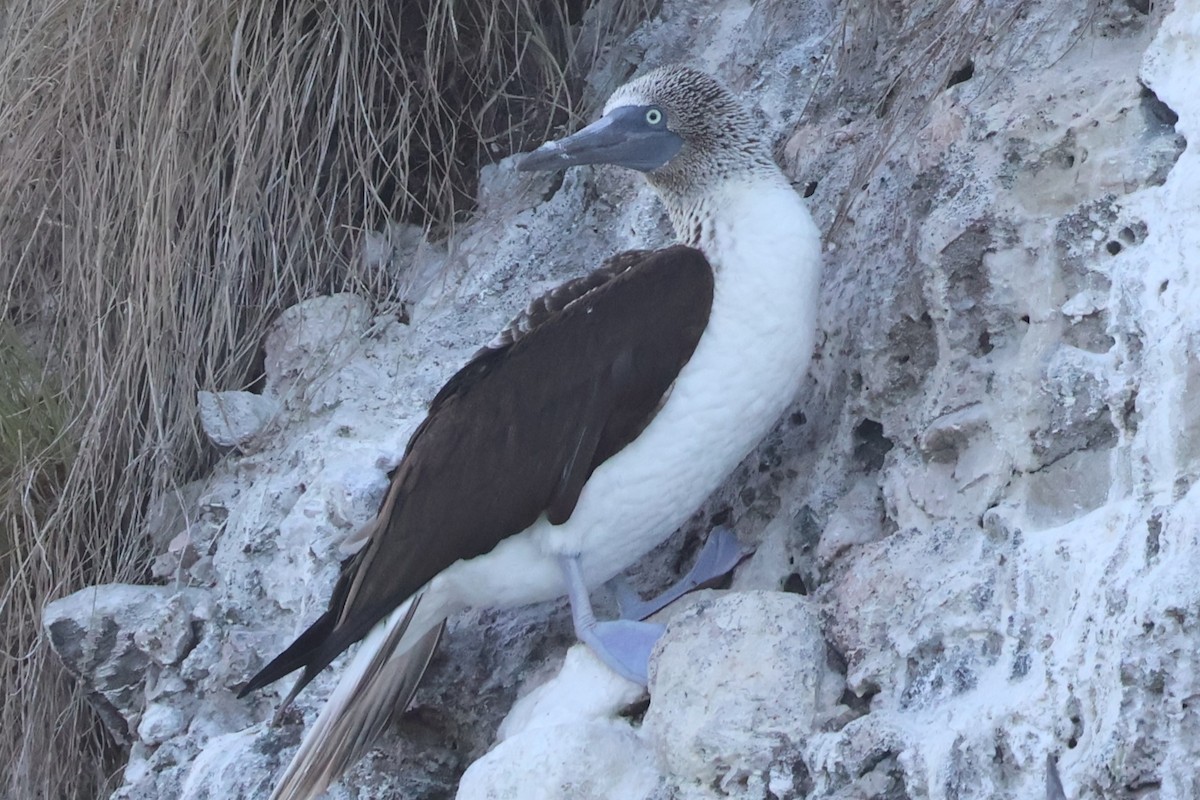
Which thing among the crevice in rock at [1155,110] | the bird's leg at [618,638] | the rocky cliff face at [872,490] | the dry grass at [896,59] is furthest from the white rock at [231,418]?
the crevice in rock at [1155,110]

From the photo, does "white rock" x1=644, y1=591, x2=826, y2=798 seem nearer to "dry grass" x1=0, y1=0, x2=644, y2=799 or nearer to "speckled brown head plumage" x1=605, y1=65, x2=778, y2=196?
"speckled brown head plumage" x1=605, y1=65, x2=778, y2=196

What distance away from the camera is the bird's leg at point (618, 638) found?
8.80ft

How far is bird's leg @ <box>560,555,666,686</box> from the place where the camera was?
2684 millimetres

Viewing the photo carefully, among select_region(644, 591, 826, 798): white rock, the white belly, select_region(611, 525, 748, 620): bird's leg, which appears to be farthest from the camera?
select_region(611, 525, 748, 620): bird's leg

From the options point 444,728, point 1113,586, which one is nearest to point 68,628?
point 444,728

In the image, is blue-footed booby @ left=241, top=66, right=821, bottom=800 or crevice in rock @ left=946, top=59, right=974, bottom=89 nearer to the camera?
Result: blue-footed booby @ left=241, top=66, right=821, bottom=800

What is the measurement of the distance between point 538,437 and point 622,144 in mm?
665

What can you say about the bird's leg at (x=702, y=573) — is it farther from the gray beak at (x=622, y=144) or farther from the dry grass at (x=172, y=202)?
the dry grass at (x=172, y=202)

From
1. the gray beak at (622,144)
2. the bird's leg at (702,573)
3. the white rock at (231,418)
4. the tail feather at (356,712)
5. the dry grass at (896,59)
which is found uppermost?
the gray beak at (622,144)

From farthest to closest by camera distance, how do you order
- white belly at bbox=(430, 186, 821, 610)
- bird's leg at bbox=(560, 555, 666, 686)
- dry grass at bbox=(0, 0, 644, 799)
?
dry grass at bbox=(0, 0, 644, 799) → white belly at bbox=(430, 186, 821, 610) → bird's leg at bbox=(560, 555, 666, 686)

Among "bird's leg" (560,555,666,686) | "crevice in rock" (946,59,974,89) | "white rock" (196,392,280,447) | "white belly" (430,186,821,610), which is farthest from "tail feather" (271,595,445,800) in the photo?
"crevice in rock" (946,59,974,89)

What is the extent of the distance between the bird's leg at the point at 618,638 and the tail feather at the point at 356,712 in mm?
292

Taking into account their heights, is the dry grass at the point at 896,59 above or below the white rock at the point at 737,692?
above

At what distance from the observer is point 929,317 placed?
9.30 feet
